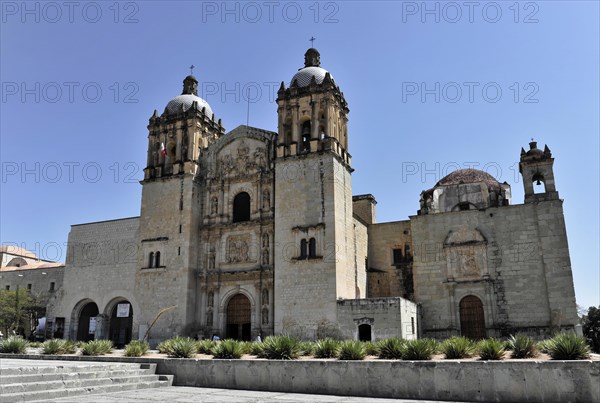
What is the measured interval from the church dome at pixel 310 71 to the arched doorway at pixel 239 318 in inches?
550

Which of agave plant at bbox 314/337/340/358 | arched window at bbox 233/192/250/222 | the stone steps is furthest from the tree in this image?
the stone steps

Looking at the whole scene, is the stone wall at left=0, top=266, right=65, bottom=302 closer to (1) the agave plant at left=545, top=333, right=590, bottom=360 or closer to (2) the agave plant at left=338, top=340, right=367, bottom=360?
(2) the agave plant at left=338, top=340, right=367, bottom=360

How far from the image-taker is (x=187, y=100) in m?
36.4

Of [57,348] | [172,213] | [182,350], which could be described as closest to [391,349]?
[182,350]

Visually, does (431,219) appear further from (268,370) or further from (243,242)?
(268,370)

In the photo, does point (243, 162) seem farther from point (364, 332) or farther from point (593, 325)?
point (593, 325)

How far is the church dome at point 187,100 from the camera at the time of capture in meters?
36.0

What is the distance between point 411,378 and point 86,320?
1203 inches

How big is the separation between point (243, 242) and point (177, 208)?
494 centimetres

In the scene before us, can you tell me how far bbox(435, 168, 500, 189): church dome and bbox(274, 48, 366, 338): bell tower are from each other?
7.26 meters

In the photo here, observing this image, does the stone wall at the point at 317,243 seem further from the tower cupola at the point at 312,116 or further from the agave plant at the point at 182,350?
the agave plant at the point at 182,350

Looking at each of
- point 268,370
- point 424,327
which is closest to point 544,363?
point 268,370

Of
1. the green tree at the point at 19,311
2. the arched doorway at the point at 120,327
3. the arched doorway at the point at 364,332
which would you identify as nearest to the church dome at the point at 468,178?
the arched doorway at the point at 364,332

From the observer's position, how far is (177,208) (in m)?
32.8
